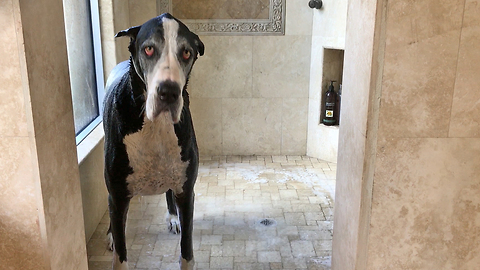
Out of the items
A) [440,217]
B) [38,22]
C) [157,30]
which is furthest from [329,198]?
[38,22]

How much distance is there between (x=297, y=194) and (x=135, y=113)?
2.11 meters

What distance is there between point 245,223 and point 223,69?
1877 millimetres

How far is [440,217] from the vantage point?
80.2 inches

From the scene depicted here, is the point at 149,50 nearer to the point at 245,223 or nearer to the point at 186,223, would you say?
the point at 186,223

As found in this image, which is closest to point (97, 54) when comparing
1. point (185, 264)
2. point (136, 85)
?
point (136, 85)

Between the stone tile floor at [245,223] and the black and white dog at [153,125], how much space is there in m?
0.43

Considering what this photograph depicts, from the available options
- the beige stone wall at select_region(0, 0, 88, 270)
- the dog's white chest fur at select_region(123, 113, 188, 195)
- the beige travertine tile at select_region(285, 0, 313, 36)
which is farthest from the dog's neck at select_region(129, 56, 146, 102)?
the beige travertine tile at select_region(285, 0, 313, 36)

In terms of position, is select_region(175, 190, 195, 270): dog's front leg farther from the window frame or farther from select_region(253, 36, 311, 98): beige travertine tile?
select_region(253, 36, 311, 98): beige travertine tile

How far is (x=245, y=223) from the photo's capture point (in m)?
3.57

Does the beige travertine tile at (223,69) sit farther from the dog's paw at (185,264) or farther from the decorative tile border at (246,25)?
the dog's paw at (185,264)

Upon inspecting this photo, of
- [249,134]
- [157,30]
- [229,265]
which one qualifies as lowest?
[229,265]

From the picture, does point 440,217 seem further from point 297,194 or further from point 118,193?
point 297,194

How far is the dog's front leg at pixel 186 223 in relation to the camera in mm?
2678

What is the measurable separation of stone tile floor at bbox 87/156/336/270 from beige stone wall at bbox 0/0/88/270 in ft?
3.81
